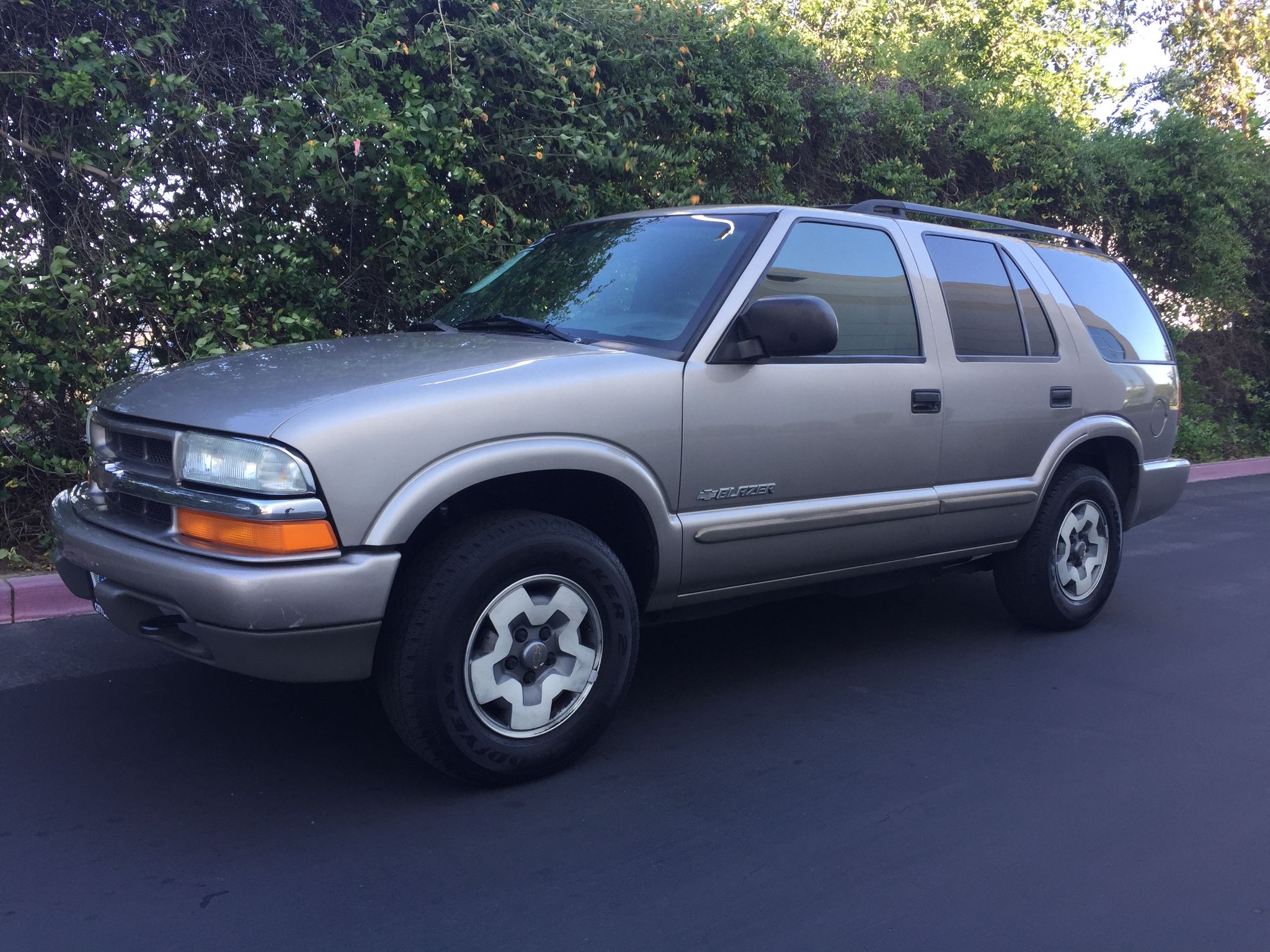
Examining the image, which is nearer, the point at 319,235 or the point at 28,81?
the point at 28,81

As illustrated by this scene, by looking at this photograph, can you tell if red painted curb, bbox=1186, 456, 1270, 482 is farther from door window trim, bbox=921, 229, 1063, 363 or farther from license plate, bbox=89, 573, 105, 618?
license plate, bbox=89, 573, 105, 618

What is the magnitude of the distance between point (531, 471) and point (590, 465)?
20cm

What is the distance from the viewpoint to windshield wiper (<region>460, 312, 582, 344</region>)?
13.1ft

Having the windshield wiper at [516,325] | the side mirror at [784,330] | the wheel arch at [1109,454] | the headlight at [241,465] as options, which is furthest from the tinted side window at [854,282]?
the headlight at [241,465]

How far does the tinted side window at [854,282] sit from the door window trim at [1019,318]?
0.72ft

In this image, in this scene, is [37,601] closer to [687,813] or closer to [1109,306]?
[687,813]

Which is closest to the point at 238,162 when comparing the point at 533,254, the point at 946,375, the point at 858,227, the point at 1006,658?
the point at 533,254

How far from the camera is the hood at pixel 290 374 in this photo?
3.15 meters

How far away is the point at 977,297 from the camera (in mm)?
4938

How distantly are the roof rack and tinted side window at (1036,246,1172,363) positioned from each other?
11cm

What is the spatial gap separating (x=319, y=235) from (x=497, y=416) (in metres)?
4.06

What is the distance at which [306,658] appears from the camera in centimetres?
304

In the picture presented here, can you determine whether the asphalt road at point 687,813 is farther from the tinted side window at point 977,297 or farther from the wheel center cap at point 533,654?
the tinted side window at point 977,297

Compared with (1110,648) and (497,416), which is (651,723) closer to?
(497,416)
